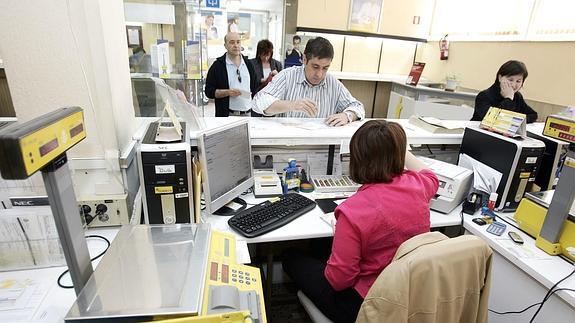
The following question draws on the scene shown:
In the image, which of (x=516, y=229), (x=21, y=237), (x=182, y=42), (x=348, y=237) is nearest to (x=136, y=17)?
(x=182, y=42)

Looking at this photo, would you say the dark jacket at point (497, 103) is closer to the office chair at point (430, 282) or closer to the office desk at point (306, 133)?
the office desk at point (306, 133)

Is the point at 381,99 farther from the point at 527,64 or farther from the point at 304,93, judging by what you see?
the point at 304,93

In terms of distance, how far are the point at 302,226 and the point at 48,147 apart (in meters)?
1.06

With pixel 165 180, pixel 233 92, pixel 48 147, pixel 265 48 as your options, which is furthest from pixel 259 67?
pixel 48 147

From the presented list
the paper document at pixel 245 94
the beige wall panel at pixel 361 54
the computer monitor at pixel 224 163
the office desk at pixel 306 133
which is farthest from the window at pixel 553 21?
the computer monitor at pixel 224 163

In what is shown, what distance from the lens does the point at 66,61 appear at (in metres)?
1.23

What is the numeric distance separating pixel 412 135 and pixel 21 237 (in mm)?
1840

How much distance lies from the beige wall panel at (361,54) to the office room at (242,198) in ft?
10.9

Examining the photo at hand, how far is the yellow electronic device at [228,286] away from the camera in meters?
0.78

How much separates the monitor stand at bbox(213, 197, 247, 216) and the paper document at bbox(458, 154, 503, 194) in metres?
1.22

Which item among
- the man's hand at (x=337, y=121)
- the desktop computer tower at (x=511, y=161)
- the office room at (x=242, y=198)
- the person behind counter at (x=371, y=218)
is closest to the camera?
the office room at (x=242, y=198)

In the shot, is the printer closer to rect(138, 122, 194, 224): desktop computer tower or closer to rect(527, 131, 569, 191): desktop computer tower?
rect(527, 131, 569, 191): desktop computer tower

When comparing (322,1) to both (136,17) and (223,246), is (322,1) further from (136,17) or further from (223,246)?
(223,246)

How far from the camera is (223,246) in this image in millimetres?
1073
